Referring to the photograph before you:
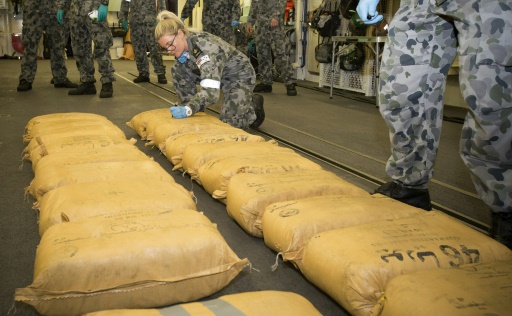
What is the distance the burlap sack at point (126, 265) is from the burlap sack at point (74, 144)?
2.66 feet

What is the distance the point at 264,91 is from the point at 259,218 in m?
4.27

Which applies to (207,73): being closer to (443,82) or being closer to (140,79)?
(443,82)

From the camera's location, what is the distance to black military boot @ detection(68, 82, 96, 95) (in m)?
4.83

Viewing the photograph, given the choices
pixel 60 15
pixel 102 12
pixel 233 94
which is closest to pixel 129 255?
pixel 233 94

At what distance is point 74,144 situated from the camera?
2.09 m

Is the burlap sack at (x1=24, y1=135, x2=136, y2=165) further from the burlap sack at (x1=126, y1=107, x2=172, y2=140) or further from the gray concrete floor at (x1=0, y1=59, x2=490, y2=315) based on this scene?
the burlap sack at (x1=126, y1=107, x2=172, y2=140)

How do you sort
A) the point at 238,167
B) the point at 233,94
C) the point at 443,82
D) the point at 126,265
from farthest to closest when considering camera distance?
the point at 233,94, the point at 238,167, the point at 443,82, the point at 126,265

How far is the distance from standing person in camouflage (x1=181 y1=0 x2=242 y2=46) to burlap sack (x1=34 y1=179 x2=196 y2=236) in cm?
446

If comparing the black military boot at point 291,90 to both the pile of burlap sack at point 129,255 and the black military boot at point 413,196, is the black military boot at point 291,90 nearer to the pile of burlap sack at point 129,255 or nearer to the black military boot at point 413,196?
the black military boot at point 413,196

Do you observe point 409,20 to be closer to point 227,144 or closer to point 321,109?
point 227,144

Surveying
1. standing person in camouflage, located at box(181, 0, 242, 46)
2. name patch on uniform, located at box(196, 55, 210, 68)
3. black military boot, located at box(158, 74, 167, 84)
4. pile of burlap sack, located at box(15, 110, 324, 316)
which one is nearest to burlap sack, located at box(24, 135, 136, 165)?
pile of burlap sack, located at box(15, 110, 324, 316)

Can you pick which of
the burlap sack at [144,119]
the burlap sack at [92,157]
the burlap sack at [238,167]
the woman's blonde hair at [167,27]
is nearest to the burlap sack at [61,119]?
the burlap sack at [144,119]

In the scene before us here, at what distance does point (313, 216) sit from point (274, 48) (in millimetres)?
4402

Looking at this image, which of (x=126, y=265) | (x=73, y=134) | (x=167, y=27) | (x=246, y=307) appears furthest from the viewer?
(x=167, y=27)
